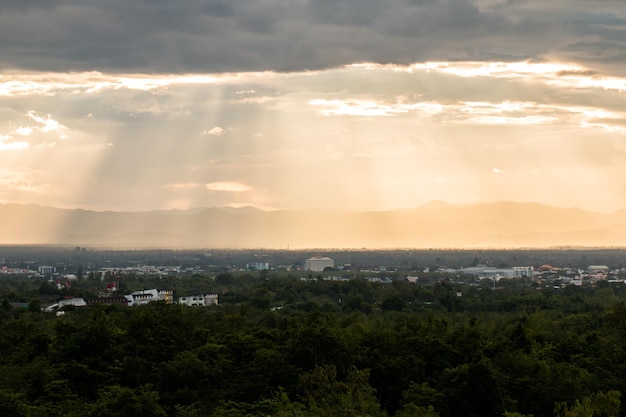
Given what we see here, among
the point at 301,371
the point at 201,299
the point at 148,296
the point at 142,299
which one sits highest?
the point at 148,296

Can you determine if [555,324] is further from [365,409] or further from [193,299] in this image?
[193,299]

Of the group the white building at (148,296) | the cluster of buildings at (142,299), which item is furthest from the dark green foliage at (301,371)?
the white building at (148,296)

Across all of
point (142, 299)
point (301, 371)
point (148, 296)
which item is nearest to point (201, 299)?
point (142, 299)

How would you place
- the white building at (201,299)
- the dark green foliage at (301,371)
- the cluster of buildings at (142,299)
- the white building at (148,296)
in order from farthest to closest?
the white building at (148,296), the white building at (201,299), the cluster of buildings at (142,299), the dark green foliage at (301,371)

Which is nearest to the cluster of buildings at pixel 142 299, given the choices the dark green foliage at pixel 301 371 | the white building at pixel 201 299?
the white building at pixel 201 299

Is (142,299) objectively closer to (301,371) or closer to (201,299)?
(201,299)

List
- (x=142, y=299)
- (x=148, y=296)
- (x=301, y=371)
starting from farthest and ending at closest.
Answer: (x=148, y=296)
(x=142, y=299)
(x=301, y=371)

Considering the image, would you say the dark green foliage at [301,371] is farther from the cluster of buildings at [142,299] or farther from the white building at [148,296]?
the white building at [148,296]

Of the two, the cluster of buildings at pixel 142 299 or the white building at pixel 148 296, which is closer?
the cluster of buildings at pixel 142 299

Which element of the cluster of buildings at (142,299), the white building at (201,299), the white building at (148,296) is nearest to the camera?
the cluster of buildings at (142,299)

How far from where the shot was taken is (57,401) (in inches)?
1719

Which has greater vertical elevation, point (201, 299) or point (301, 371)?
point (201, 299)

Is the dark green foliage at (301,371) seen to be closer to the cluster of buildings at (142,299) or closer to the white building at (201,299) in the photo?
the cluster of buildings at (142,299)

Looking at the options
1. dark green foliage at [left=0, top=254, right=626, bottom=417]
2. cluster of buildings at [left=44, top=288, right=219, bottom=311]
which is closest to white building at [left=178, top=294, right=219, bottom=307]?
cluster of buildings at [left=44, top=288, right=219, bottom=311]
